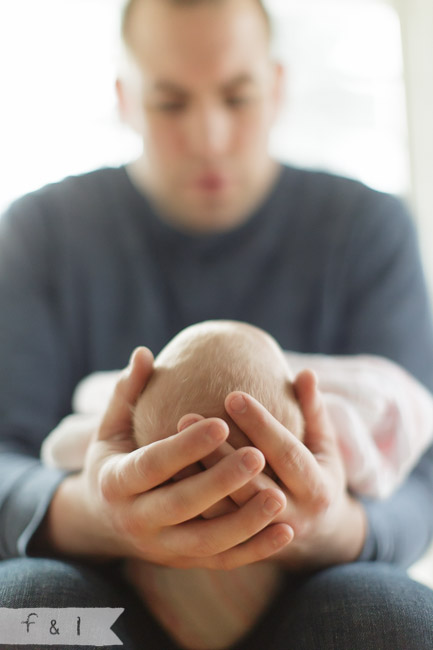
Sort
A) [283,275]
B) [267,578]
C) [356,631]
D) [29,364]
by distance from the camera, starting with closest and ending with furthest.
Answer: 1. [356,631]
2. [267,578]
3. [29,364]
4. [283,275]

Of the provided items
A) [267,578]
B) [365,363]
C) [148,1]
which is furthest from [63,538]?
[148,1]

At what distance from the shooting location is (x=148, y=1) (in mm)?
1048

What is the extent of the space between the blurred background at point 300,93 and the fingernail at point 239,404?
983 mm

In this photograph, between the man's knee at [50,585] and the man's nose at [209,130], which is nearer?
the man's knee at [50,585]

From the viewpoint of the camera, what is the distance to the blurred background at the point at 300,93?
1.44 meters

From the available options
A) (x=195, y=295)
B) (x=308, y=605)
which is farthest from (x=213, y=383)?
(x=195, y=295)

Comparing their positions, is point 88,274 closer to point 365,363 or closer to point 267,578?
point 365,363

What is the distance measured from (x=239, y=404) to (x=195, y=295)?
59 centimetres

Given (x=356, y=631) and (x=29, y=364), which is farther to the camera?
(x=29, y=364)

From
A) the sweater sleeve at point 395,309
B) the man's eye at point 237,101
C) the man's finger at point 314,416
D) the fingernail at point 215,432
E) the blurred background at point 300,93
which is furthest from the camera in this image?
the blurred background at point 300,93

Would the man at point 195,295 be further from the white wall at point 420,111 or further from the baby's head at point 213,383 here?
the white wall at point 420,111

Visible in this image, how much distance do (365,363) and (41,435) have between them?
1.81 ft

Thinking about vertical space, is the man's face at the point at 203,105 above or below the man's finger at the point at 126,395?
above
